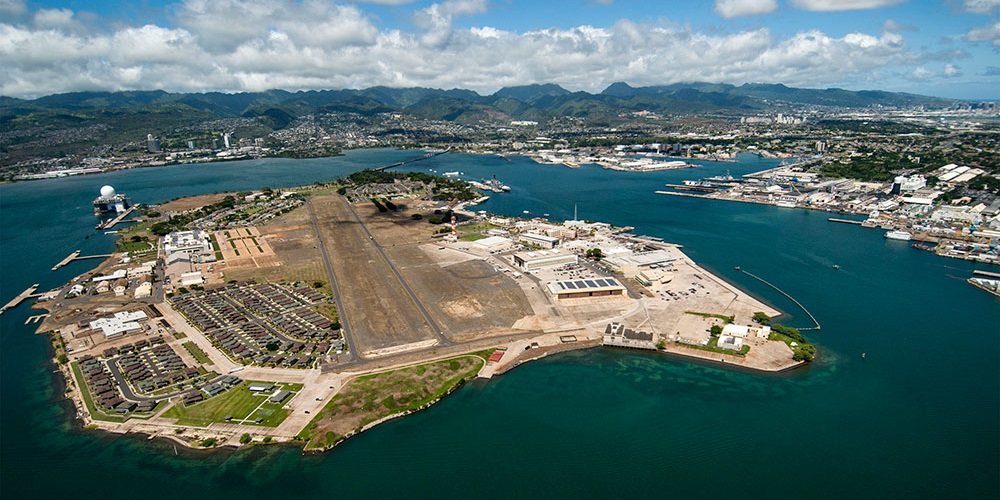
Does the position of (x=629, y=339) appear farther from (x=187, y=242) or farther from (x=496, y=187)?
(x=496, y=187)

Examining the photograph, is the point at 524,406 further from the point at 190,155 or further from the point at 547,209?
the point at 190,155

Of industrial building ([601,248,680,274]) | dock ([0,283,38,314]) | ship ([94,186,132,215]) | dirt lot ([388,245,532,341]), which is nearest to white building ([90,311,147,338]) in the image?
dock ([0,283,38,314])

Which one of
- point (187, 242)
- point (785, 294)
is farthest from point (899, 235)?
point (187, 242)

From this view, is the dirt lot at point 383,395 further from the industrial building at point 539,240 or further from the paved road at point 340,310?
the industrial building at point 539,240

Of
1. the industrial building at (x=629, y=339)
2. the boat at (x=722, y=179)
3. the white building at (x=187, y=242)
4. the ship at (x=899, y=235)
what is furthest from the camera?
the boat at (x=722, y=179)

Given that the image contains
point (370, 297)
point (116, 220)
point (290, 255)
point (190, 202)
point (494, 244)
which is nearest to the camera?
point (370, 297)

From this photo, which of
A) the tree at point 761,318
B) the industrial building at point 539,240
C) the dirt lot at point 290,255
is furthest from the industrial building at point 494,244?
the tree at point 761,318

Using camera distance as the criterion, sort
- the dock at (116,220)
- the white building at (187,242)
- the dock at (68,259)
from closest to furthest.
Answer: the dock at (68,259), the white building at (187,242), the dock at (116,220)
